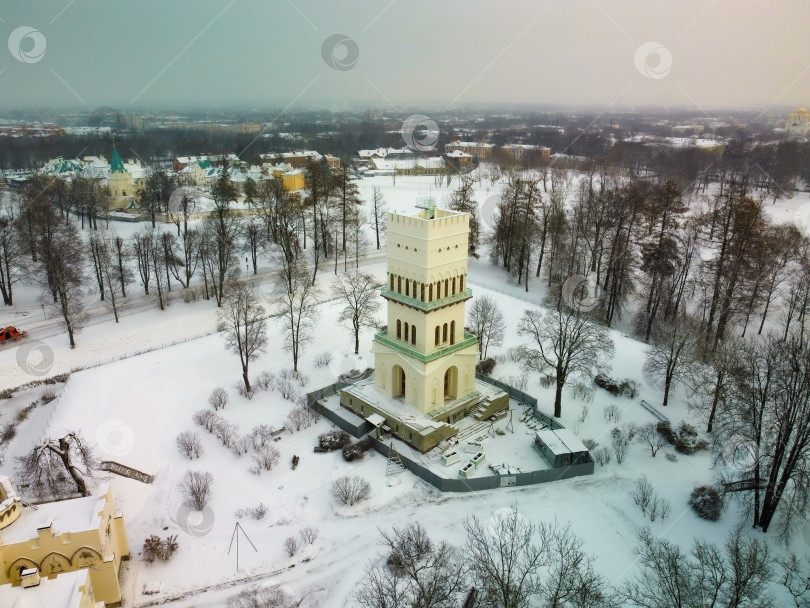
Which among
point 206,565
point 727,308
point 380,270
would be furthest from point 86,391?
point 727,308

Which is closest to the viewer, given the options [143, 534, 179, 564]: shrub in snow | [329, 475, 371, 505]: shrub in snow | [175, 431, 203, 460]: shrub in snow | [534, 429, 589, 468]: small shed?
[143, 534, 179, 564]: shrub in snow

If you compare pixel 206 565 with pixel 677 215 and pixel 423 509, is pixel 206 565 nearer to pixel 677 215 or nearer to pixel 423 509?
pixel 423 509

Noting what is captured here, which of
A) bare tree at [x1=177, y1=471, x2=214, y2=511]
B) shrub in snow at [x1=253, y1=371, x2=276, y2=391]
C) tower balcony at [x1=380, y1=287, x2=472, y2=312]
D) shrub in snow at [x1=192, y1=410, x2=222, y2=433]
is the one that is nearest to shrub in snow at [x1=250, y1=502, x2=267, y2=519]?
bare tree at [x1=177, y1=471, x2=214, y2=511]

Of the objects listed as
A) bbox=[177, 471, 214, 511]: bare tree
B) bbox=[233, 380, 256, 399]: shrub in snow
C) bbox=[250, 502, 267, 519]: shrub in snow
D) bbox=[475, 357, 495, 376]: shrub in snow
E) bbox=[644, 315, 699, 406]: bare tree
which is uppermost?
Result: bbox=[644, 315, 699, 406]: bare tree

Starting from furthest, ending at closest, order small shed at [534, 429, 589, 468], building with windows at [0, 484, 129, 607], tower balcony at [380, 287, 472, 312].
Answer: tower balcony at [380, 287, 472, 312] < small shed at [534, 429, 589, 468] < building with windows at [0, 484, 129, 607]

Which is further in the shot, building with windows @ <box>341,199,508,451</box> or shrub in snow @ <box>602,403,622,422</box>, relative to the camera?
shrub in snow @ <box>602,403,622,422</box>

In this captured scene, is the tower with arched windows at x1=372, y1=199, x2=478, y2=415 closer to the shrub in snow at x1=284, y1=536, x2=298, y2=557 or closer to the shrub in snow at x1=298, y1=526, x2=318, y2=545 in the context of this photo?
the shrub in snow at x1=298, y1=526, x2=318, y2=545

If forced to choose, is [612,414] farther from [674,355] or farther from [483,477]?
[483,477]

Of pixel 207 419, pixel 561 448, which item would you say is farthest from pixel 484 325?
pixel 207 419
